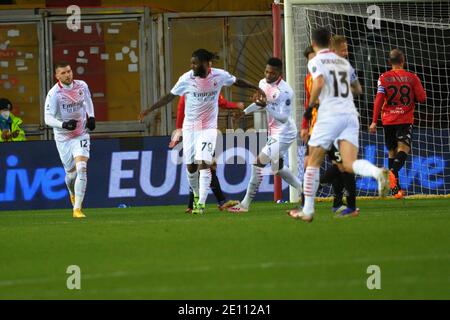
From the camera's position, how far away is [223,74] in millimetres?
17484

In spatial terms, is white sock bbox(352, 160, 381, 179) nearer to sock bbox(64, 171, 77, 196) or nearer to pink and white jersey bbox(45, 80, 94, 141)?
pink and white jersey bbox(45, 80, 94, 141)

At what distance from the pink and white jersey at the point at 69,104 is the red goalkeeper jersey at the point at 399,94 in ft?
14.8

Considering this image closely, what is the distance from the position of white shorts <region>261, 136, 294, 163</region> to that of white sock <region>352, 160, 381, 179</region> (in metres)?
3.89

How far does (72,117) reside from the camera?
18.0m

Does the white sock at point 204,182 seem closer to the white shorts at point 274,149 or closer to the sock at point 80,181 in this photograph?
the white shorts at point 274,149

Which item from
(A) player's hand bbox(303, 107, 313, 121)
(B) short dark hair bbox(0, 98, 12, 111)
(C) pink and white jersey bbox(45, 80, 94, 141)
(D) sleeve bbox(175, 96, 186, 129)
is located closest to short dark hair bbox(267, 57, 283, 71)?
(D) sleeve bbox(175, 96, 186, 129)

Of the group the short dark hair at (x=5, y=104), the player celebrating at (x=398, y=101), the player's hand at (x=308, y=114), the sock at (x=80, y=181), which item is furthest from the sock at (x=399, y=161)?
the short dark hair at (x=5, y=104)

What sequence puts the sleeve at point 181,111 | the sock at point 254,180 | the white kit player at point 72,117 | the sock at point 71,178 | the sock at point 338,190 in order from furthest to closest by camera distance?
the sock at point 71,178, the sleeve at point 181,111, the white kit player at point 72,117, the sock at point 254,180, the sock at point 338,190

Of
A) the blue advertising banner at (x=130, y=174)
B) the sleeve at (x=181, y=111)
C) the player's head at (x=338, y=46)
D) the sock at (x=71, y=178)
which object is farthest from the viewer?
the blue advertising banner at (x=130, y=174)

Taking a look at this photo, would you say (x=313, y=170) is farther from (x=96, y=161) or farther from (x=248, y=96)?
(x=248, y=96)

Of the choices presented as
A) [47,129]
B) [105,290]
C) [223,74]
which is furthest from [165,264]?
[47,129]

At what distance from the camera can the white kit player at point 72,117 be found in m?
17.7

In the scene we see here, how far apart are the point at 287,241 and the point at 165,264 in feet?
6.10

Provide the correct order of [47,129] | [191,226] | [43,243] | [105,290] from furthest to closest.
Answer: [47,129] → [191,226] → [43,243] → [105,290]
